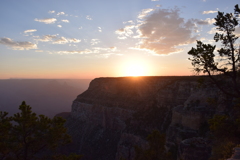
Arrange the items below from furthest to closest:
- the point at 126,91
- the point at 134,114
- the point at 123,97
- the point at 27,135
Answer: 1. the point at 126,91
2. the point at 123,97
3. the point at 134,114
4. the point at 27,135

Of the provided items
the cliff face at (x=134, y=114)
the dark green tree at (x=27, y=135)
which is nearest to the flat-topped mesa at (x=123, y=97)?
the cliff face at (x=134, y=114)

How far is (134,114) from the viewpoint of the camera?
50.0 metres

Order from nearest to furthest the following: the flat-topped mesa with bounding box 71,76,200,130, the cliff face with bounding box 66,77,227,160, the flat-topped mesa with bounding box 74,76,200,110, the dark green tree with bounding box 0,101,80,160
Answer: the dark green tree with bounding box 0,101,80,160 → the cliff face with bounding box 66,77,227,160 → the flat-topped mesa with bounding box 71,76,200,130 → the flat-topped mesa with bounding box 74,76,200,110

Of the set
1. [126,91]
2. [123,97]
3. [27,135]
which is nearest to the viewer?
[27,135]

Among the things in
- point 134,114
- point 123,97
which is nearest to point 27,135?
point 134,114

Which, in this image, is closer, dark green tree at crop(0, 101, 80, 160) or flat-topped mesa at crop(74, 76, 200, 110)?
dark green tree at crop(0, 101, 80, 160)

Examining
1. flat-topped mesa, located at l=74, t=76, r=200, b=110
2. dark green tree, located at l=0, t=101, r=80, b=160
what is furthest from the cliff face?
dark green tree, located at l=0, t=101, r=80, b=160

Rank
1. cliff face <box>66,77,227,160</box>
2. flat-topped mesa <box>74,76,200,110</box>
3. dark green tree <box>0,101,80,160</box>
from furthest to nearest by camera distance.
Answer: flat-topped mesa <box>74,76,200,110</box>
cliff face <box>66,77,227,160</box>
dark green tree <box>0,101,80,160</box>

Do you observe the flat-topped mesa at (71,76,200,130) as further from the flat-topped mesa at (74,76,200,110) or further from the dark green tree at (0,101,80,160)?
the dark green tree at (0,101,80,160)

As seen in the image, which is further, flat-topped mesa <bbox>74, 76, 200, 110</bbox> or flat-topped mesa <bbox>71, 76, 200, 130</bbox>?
flat-topped mesa <bbox>74, 76, 200, 110</bbox>

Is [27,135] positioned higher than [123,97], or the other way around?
[27,135]

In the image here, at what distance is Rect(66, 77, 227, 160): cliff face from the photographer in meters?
29.7

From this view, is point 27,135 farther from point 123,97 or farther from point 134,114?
point 123,97

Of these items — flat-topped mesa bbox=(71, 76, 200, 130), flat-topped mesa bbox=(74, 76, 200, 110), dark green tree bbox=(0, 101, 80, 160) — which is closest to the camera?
dark green tree bbox=(0, 101, 80, 160)
